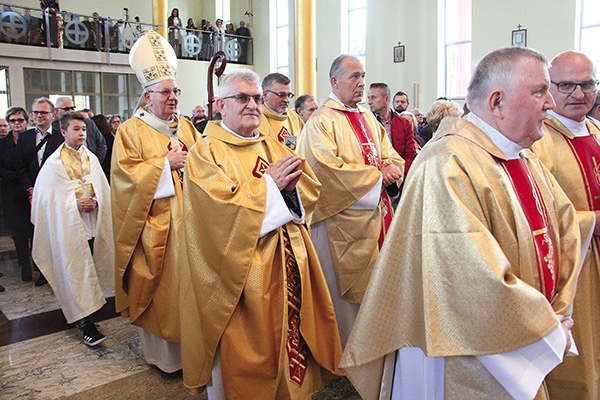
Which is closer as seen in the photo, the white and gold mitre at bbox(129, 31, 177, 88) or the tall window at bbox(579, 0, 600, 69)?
the white and gold mitre at bbox(129, 31, 177, 88)

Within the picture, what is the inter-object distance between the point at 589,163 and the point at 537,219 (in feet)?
2.87

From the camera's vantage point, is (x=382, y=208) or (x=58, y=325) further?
(x=58, y=325)

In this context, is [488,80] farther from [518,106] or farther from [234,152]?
[234,152]

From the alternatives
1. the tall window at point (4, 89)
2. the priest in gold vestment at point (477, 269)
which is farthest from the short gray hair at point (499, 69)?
the tall window at point (4, 89)

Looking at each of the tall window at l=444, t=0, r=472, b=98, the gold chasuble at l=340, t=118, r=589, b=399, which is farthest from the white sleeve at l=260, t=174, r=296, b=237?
the tall window at l=444, t=0, r=472, b=98

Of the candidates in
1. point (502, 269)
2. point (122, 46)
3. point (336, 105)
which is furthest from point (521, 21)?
point (502, 269)

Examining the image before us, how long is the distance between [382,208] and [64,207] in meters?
2.36

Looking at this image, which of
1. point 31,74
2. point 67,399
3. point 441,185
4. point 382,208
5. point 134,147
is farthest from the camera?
point 31,74

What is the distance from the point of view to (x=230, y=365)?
2.59 m

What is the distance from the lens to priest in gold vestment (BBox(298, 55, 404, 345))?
357 cm

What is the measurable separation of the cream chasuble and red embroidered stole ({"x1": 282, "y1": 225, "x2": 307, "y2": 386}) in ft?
6.55

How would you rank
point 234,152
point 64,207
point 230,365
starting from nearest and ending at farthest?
point 230,365, point 234,152, point 64,207

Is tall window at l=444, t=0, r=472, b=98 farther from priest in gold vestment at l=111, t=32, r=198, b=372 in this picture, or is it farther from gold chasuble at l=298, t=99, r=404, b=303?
priest in gold vestment at l=111, t=32, r=198, b=372

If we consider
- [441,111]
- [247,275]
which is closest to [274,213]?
[247,275]
